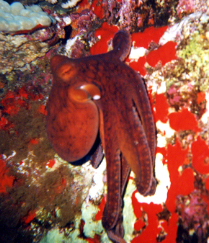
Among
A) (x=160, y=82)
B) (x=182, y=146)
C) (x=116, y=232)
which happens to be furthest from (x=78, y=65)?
(x=116, y=232)

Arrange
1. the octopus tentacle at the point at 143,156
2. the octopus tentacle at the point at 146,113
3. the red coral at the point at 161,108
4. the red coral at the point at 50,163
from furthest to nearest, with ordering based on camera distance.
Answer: the red coral at the point at 50,163, the red coral at the point at 161,108, the octopus tentacle at the point at 146,113, the octopus tentacle at the point at 143,156

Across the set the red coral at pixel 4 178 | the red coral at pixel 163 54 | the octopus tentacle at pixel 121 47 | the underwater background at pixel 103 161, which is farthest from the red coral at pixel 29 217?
the red coral at pixel 163 54

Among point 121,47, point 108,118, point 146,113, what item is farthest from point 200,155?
point 121,47

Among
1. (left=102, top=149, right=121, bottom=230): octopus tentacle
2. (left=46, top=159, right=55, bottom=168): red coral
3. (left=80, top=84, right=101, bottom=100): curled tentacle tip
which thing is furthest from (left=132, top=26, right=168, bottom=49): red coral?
(left=46, top=159, right=55, bottom=168): red coral

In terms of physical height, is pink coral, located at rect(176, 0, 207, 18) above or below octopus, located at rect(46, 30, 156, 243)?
above

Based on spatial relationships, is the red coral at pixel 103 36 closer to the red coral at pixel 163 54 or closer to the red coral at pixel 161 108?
the red coral at pixel 163 54

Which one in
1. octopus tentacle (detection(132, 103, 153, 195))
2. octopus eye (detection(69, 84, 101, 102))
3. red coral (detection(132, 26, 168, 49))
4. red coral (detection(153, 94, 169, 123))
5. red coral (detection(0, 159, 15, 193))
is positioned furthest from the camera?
red coral (detection(0, 159, 15, 193))

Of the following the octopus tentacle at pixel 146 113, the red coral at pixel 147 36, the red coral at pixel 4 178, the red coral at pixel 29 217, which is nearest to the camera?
the octopus tentacle at pixel 146 113

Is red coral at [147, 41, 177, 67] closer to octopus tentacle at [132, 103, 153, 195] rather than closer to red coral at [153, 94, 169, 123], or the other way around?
red coral at [153, 94, 169, 123]

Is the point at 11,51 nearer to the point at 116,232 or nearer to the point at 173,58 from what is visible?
the point at 173,58

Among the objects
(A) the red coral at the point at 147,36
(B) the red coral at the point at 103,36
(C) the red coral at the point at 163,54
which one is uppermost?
(B) the red coral at the point at 103,36
